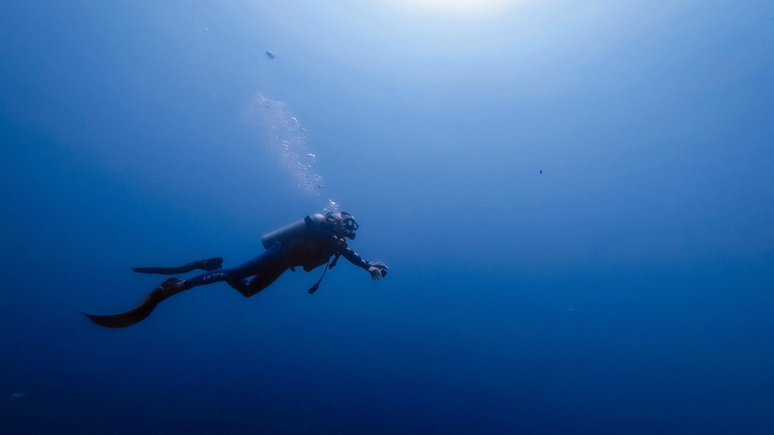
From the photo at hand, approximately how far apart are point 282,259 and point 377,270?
55.1 inches

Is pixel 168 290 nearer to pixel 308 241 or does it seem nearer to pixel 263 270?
pixel 263 270

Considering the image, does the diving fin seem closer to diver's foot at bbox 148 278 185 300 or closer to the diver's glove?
diver's foot at bbox 148 278 185 300

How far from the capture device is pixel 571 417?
35094 millimetres

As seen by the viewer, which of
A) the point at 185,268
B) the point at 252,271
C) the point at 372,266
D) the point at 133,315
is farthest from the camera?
the point at 372,266

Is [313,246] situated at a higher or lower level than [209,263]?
higher

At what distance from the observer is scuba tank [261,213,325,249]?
13.2 feet

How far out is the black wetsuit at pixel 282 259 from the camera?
12.4ft

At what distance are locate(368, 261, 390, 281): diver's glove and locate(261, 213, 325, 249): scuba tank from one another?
1.01 m

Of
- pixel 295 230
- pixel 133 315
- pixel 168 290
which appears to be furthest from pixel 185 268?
pixel 295 230

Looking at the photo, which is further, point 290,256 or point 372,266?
point 372,266

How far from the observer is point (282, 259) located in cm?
394

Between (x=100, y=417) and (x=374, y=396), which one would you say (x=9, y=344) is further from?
(x=374, y=396)

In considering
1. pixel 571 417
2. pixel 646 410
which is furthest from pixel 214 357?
pixel 646 410

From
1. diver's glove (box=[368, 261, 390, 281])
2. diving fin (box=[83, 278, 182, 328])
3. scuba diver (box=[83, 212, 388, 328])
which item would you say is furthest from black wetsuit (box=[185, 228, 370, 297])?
diving fin (box=[83, 278, 182, 328])
